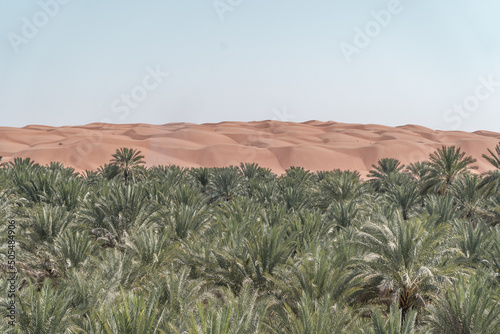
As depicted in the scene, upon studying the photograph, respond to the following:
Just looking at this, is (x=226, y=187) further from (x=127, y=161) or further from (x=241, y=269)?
(x=241, y=269)

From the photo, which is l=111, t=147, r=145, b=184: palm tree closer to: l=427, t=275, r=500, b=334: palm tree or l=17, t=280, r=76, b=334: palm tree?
l=17, t=280, r=76, b=334: palm tree

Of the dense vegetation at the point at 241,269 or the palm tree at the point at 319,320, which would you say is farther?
the dense vegetation at the point at 241,269

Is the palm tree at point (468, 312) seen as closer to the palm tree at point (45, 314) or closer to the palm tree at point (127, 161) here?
the palm tree at point (45, 314)

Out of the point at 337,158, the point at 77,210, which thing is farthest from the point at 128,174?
the point at 337,158

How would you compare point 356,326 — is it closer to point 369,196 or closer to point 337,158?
point 369,196

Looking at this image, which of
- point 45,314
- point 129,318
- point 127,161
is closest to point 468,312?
point 129,318

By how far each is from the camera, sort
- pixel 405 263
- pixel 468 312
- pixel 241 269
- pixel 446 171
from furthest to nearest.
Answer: pixel 446 171, pixel 241 269, pixel 405 263, pixel 468 312

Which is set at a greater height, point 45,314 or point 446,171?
point 446,171

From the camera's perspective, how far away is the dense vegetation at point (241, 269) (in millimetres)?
9648

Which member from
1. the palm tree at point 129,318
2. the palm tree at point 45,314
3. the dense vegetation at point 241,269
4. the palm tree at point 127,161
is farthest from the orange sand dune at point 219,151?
the palm tree at point 129,318

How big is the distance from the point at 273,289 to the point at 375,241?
347 centimetres

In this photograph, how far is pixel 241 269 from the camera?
13.6m

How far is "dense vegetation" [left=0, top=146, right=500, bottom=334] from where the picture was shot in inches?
380

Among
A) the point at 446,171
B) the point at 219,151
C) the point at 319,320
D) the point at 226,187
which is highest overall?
the point at 219,151
